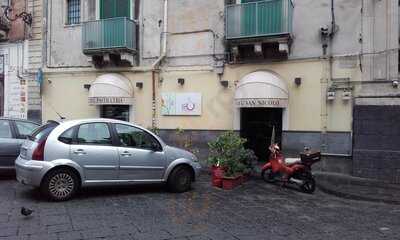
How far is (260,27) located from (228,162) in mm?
4602

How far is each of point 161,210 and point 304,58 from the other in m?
7.48

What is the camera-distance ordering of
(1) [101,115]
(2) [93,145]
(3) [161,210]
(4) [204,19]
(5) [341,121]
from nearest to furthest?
(3) [161,210] → (2) [93,145] → (5) [341,121] → (4) [204,19] → (1) [101,115]

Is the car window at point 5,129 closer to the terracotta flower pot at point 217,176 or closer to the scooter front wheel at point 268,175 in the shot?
the terracotta flower pot at point 217,176

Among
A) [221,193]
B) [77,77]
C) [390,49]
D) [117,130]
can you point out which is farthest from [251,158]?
[77,77]

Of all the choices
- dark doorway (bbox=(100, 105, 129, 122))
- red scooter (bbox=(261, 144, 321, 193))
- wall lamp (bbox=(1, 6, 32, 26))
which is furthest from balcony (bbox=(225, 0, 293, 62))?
wall lamp (bbox=(1, 6, 32, 26))

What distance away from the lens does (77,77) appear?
Result: 17.8 m

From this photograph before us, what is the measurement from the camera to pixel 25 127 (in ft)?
39.1

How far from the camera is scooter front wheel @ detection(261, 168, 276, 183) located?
40.0 ft

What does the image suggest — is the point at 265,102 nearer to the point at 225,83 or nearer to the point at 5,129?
the point at 225,83

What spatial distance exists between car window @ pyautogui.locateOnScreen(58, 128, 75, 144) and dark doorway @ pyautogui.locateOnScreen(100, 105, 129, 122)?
7.74 meters

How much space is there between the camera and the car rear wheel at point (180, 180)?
34.0 ft

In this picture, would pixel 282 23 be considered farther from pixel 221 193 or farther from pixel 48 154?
pixel 48 154

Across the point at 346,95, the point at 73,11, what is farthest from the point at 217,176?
the point at 73,11

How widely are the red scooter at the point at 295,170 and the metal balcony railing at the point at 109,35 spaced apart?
6.90m
